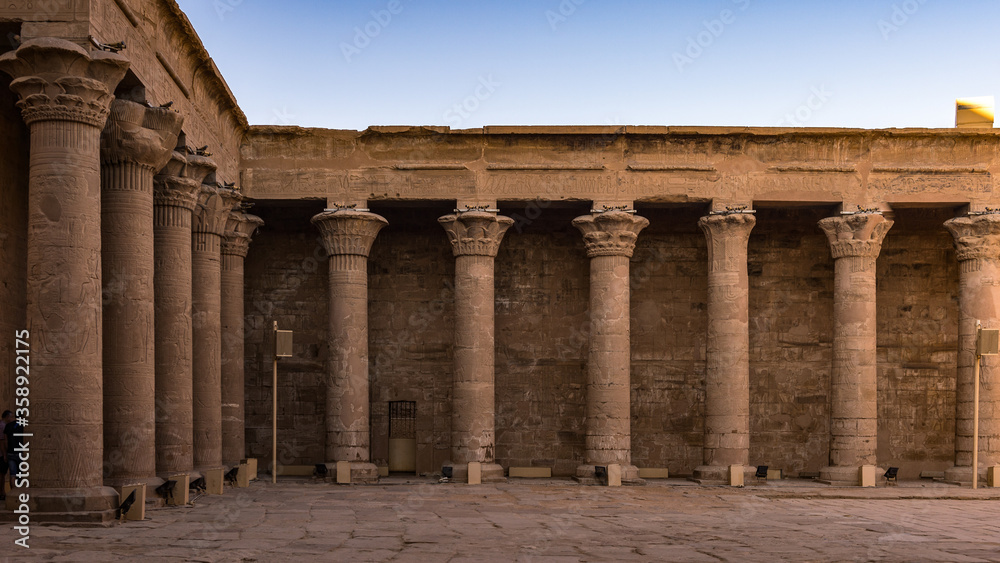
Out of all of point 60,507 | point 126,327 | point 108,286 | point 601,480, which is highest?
point 108,286

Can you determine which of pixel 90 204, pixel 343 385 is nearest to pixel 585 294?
pixel 343 385

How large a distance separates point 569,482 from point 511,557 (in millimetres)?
11915

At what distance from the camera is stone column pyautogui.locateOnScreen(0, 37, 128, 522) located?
13812 mm

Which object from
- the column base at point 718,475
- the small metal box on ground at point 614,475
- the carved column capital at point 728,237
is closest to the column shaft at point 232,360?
the small metal box on ground at point 614,475

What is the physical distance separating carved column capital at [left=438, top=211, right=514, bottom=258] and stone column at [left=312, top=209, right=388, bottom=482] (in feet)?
5.44

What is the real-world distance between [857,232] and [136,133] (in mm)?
16047

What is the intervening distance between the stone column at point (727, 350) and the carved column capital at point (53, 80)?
14397 millimetres

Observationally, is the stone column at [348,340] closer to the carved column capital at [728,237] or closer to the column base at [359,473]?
the column base at [359,473]

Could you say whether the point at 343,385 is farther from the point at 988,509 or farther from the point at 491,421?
the point at 988,509

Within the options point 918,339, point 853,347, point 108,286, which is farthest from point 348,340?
point 918,339

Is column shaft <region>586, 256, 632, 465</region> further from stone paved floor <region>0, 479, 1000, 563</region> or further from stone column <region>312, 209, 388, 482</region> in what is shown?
stone column <region>312, 209, 388, 482</region>

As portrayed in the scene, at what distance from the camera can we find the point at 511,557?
12273 millimetres

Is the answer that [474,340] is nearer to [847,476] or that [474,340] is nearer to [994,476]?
[847,476]

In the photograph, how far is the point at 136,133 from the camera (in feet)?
53.1
